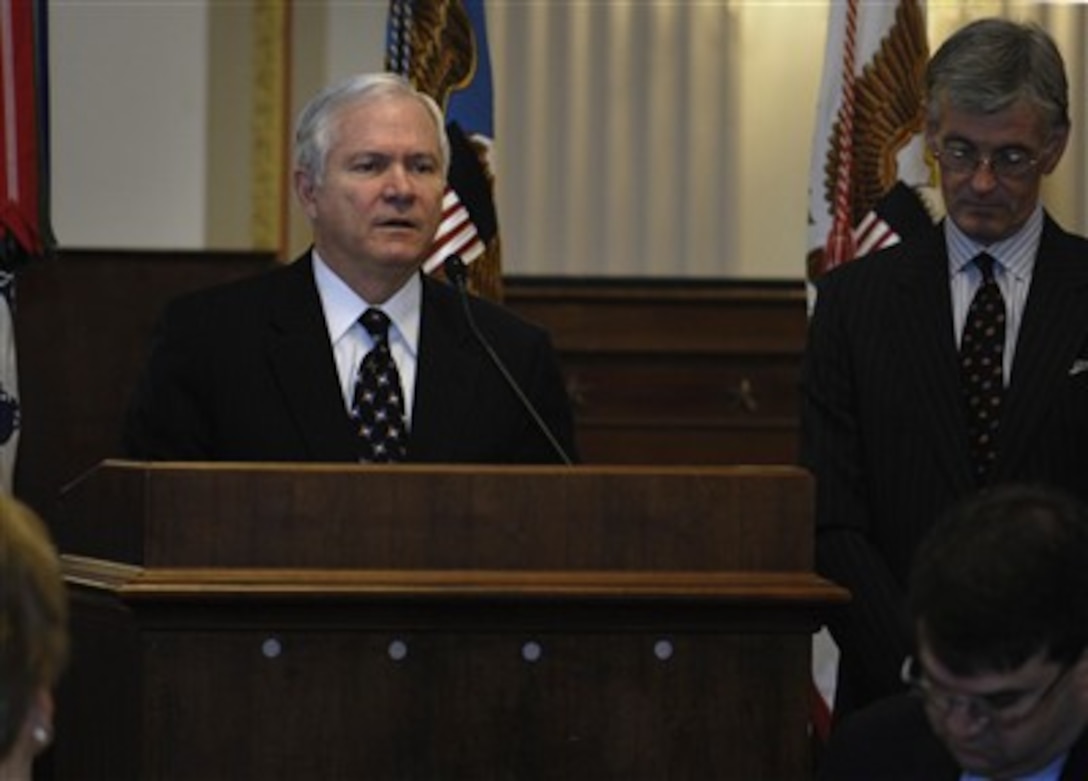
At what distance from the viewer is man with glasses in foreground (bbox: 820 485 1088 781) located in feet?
8.95

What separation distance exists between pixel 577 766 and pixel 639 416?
14.9 ft

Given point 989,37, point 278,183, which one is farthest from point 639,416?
point 989,37

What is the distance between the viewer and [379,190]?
440cm

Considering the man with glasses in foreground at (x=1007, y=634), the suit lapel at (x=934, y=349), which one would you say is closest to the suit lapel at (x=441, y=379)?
the suit lapel at (x=934, y=349)

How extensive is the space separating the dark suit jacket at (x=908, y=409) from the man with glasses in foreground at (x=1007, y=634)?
114 cm

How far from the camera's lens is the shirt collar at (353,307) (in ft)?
14.3

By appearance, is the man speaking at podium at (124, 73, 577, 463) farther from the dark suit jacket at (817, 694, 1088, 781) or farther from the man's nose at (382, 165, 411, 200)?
the dark suit jacket at (817, 694, 1088, 781)

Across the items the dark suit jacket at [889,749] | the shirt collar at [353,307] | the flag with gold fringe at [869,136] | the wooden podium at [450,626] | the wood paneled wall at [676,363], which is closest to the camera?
the dark suit jacket at [889,749]

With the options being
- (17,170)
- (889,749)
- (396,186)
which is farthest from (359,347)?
(17,170)

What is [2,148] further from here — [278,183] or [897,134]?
[897,134]

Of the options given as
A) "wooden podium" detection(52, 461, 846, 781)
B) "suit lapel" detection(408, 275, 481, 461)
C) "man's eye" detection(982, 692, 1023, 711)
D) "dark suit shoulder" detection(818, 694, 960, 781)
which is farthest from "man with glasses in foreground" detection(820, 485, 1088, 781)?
"suit lapel" detection(408, 275, 481, 461)

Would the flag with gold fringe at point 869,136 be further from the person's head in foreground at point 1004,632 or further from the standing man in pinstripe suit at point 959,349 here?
the person's head in foreground at point 1004,632

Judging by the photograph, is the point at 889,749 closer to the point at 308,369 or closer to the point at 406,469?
the point at 406,469

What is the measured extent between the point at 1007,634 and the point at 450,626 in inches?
41.9
